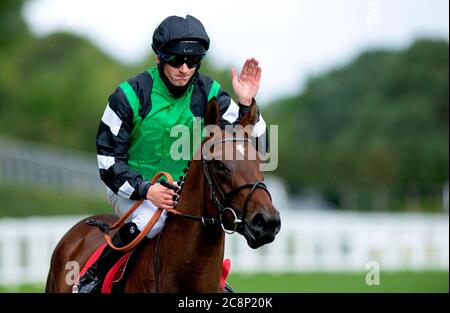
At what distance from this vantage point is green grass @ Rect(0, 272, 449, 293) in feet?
46.4

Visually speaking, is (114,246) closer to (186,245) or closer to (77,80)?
(186,245)

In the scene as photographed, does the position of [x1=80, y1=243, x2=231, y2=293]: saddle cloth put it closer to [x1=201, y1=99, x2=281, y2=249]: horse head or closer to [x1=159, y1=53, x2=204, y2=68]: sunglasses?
[x1=201, y1=99, x2=281, y2=249]: horse head

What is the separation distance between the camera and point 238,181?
4.94 m

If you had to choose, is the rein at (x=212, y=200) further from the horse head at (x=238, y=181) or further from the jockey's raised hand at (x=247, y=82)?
the jockey's raised hand at (x=247, y=82)

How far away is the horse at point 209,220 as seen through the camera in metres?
4.84

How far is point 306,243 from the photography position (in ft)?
61.0

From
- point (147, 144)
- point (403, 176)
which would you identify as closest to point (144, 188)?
point (147, 144)

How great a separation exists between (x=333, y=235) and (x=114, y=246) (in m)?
13.3

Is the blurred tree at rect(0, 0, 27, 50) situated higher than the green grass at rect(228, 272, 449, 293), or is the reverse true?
the blurred tree at rect(0, 0, 27, 50)

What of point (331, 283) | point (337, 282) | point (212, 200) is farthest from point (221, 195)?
point (337, 282)

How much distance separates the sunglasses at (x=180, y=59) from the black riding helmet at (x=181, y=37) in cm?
3

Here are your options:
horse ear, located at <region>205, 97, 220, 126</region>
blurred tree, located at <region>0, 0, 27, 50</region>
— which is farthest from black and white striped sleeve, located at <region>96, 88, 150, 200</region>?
blurred tree, located at <region>0, 0, 27, 50</region>

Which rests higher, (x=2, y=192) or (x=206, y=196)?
(x=2, y=192)

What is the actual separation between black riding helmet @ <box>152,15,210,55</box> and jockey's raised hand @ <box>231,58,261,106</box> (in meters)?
0.30
